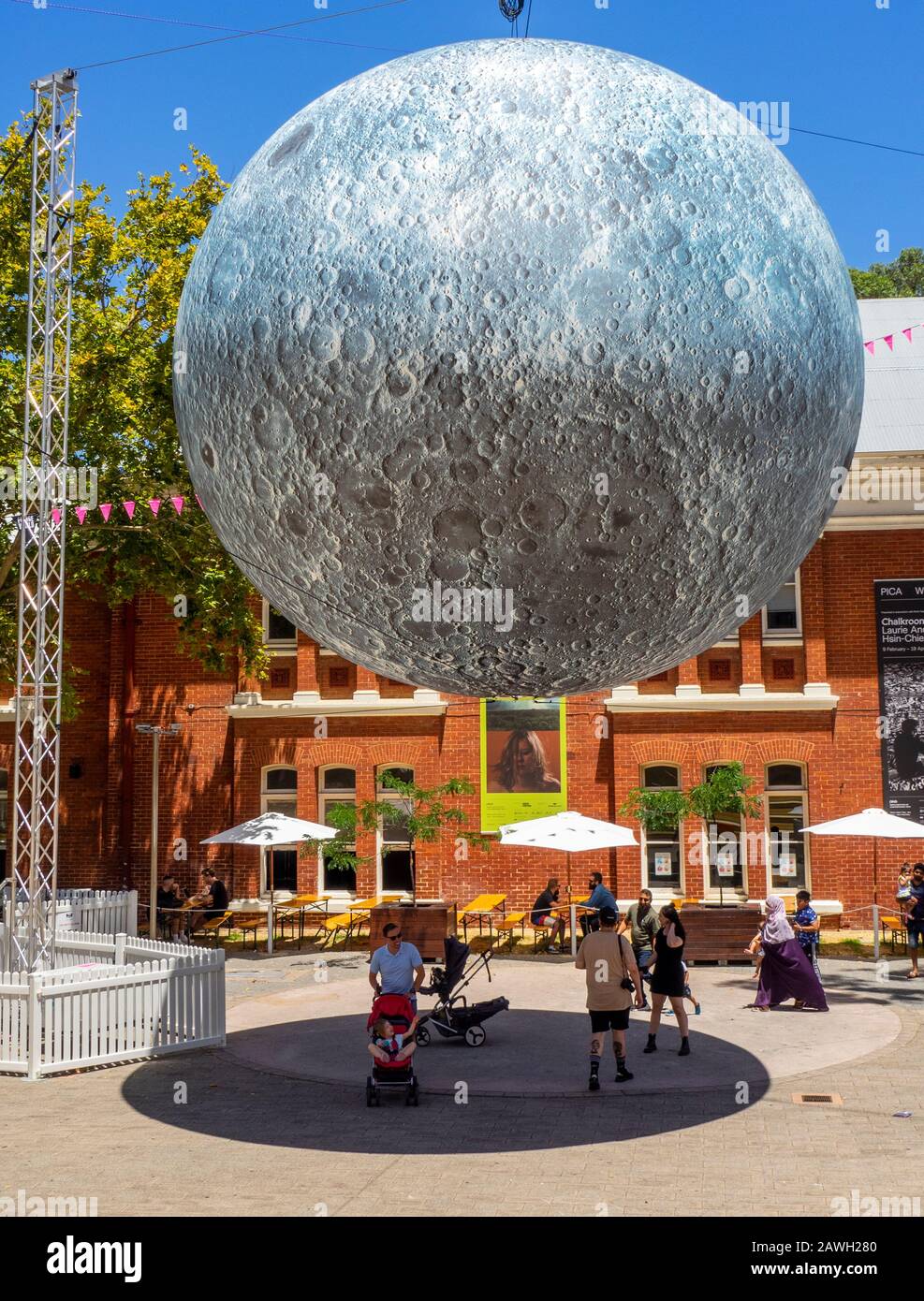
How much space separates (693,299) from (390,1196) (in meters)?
5.95

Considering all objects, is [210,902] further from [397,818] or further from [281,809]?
[397,818]

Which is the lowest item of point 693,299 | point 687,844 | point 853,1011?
point 853,1011

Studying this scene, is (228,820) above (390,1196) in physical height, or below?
above

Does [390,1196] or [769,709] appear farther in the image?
[769,709]

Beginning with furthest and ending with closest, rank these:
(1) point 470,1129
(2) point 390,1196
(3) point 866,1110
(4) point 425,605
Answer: (3) point 866,1110, (1) point 470,1129, (2) point 390,1196, (4) point 425,605

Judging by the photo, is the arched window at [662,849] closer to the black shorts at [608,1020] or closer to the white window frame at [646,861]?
the white window frame at [646,861]

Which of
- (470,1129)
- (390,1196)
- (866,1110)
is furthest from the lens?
(866,1110)

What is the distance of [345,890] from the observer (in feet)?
76.9

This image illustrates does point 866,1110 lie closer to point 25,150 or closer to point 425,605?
point 425,605

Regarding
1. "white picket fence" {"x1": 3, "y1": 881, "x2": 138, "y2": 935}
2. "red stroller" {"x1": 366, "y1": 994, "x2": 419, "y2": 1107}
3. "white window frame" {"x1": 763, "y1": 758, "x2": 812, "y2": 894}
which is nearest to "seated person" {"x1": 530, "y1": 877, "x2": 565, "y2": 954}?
"white window frame" {"x1": 763, "y1": 758, "x2": 812, "y2": 894}

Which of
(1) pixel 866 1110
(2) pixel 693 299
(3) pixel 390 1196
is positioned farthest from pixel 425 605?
(1) pixel 866 1110

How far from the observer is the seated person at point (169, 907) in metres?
21.6

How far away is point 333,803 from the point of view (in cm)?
2353

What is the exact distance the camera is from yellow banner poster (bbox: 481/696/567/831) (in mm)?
22891
